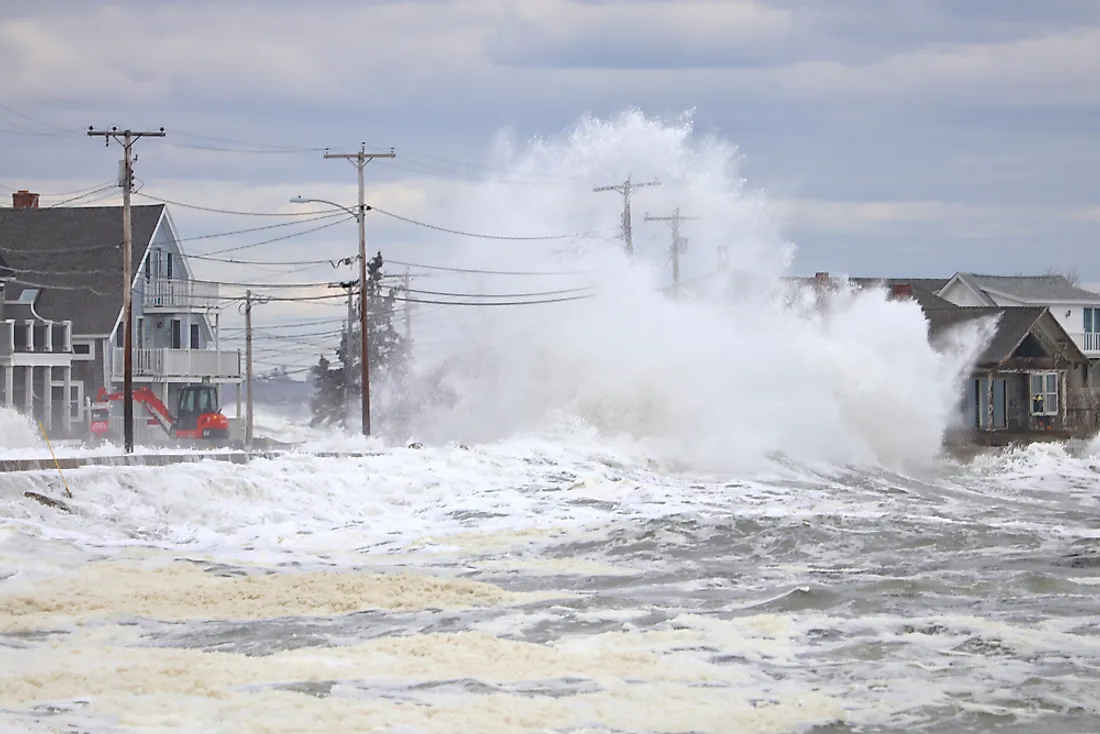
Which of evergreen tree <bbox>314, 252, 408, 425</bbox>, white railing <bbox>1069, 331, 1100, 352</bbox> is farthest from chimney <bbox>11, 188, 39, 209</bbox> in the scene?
white railing <bbox>1069, 331, 1100, 352</bbox>

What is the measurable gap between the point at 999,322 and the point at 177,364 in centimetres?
2955

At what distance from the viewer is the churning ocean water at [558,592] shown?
36.6ft

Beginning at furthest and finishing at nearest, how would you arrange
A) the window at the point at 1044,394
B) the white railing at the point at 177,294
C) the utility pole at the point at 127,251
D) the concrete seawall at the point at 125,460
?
the window at the point at 1044,394
the white railing at the point at 177,294
the utility pole at the point at 127,251
the concrete seawall at the point at 125,460

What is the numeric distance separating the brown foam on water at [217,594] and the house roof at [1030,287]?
185ft

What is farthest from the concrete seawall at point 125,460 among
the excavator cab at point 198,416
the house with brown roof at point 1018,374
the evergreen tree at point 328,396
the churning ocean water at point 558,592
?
the evergreen tree at point 328,396

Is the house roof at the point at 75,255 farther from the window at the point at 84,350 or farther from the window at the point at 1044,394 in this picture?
the window at the point at 1044,394

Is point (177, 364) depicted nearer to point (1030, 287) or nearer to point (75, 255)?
point (75, 255)

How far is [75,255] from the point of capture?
5447cm

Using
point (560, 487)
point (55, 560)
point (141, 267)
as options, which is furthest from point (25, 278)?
point (55, 560)

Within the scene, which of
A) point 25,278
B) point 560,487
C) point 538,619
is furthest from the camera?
point 25,278

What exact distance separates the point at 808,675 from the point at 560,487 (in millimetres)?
18085

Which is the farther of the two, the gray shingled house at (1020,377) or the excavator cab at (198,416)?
the gray shingled house at (1020,377)

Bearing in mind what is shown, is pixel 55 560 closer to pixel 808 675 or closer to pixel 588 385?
pixel 808 675

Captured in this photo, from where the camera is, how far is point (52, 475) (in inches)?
876
